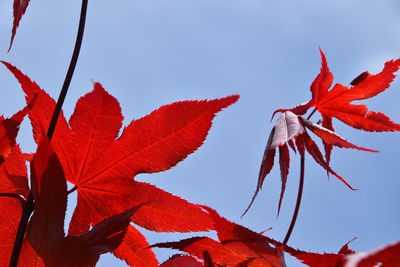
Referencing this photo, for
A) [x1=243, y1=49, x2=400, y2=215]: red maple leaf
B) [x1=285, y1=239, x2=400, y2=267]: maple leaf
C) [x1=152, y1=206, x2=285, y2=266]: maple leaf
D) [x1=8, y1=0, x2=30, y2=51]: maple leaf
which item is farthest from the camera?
[x1=243, y1=49, x2=400, y2=215]: red maple leaf

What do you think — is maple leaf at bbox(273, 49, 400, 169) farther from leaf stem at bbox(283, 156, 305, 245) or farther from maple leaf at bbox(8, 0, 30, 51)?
maple leaf at bbox(8, 0, 30, 51)

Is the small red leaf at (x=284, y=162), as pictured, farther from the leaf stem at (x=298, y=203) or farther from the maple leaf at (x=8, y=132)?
the maple leaf at (x=8, y=132)

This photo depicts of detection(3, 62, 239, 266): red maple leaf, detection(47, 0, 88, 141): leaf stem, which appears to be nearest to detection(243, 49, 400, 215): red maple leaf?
detection(3, 62, 239, 266): red maple leaf

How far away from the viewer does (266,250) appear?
0.47 meters

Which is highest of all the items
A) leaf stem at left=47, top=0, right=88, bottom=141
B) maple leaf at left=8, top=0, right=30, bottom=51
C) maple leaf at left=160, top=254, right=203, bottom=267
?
maple leaf at left=8, top=0, right=30, bottom=51

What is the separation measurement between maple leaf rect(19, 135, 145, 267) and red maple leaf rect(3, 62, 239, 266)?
0.35ft

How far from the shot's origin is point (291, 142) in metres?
0.67

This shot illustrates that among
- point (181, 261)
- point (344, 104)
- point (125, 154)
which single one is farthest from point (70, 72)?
point (344, 104)

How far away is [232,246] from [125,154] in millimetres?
206

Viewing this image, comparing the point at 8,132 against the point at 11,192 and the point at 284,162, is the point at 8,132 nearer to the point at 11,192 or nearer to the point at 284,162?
the point at 11,192

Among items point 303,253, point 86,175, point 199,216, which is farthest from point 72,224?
point 303,253

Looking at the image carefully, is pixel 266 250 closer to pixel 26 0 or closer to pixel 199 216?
pixel 199 216

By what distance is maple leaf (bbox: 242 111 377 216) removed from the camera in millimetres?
559

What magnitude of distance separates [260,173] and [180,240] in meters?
0.14
